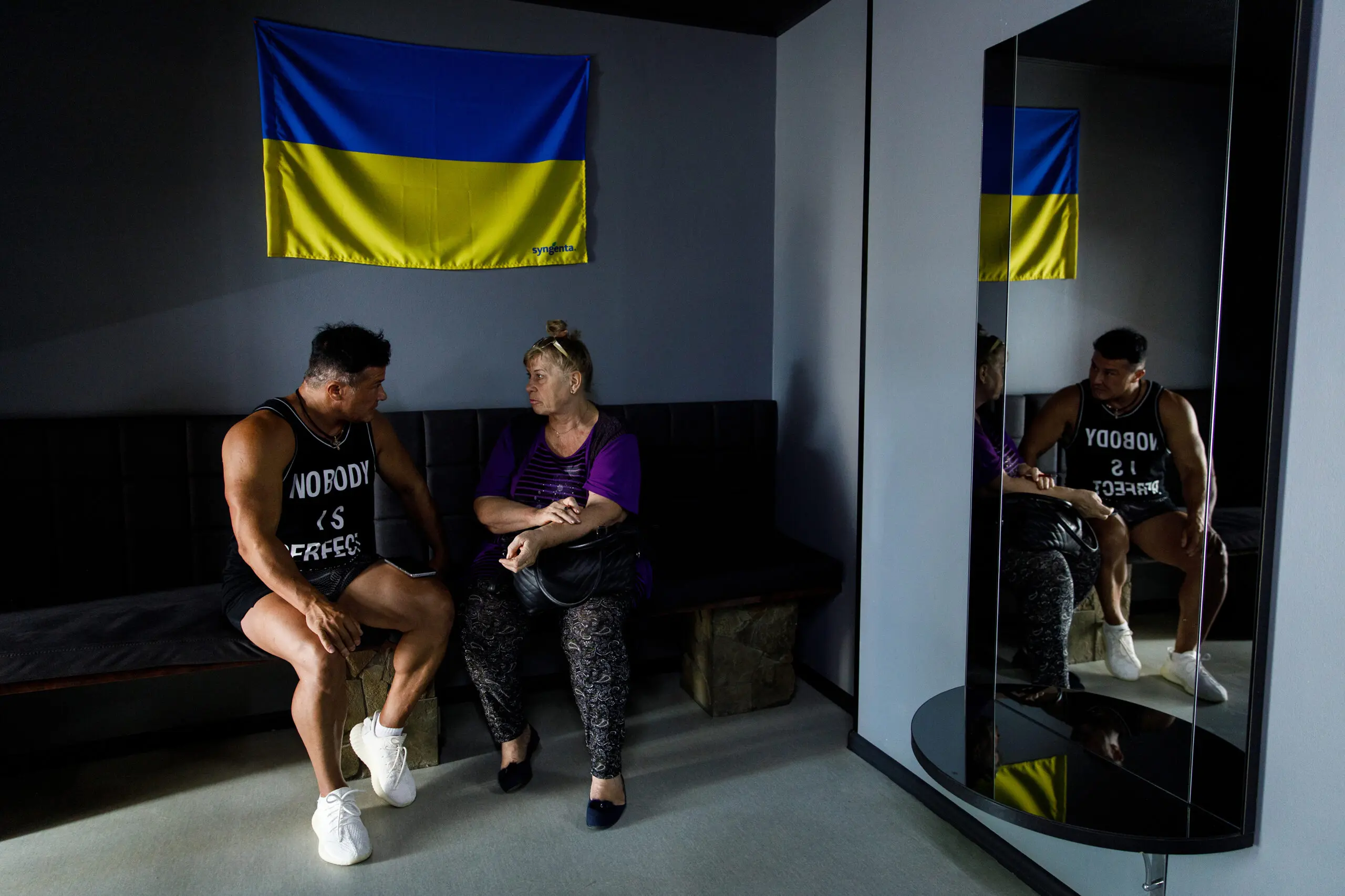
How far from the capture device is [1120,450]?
1.97 metres

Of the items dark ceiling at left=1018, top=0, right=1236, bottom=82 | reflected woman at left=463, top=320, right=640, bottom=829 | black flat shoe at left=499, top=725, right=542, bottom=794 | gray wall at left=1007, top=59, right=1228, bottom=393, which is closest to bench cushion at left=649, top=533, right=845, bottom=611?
reflected woman at left=463, top=320, right=640, bottom=829

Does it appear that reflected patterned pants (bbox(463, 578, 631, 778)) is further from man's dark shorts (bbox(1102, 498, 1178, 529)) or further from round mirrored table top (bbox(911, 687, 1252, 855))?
man's dark shorts (bbox(1102, 498, 1178, 529))

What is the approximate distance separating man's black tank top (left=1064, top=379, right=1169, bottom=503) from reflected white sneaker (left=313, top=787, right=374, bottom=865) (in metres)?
2.01

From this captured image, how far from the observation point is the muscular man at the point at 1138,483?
1793 mm

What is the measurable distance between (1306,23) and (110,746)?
368 centimetres

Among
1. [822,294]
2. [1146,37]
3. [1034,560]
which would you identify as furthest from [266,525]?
[1146,37]

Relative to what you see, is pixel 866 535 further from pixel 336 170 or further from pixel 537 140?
pixel 336 170

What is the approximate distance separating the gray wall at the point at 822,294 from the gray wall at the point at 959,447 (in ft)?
0.92

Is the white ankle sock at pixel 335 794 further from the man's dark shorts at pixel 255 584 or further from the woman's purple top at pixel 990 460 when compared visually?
the woman's purple top at pixel 990 460

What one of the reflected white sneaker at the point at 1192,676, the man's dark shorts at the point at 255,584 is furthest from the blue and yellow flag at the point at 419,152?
the reflected white sneaker at the point at 1192,676

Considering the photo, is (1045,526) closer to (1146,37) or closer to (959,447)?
(959,447)

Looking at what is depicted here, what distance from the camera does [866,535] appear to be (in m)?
2.96

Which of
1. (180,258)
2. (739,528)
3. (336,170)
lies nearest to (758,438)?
(739,528)

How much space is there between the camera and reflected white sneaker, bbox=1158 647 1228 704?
1800 millimetres
